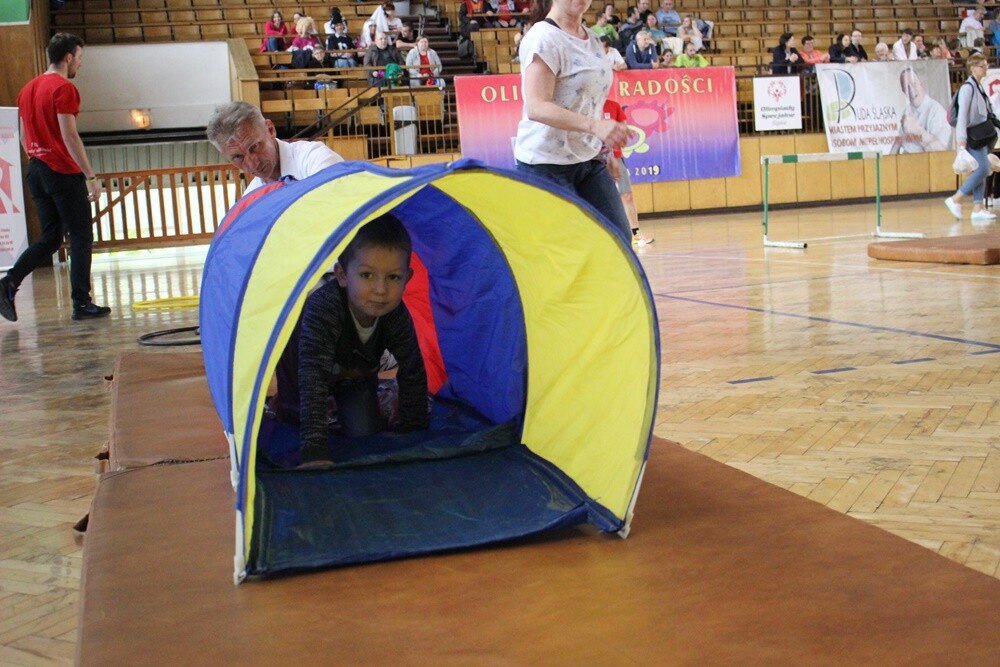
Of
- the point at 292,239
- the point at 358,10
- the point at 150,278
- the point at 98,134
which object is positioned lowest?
the point at 150,278

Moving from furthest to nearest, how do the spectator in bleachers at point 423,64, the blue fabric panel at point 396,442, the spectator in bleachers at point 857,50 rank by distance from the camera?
the spectator in bleachers at point 857,50
the spectator in bleachers at point 423,64
the blue fabric panel at point 396,442

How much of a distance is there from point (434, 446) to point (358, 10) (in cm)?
1500

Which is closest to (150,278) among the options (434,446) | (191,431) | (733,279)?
(733,279)

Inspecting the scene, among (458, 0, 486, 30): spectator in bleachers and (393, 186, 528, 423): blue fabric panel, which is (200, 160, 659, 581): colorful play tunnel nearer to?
(393, 186, 528, 423): blue fabric panel

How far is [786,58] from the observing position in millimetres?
15234

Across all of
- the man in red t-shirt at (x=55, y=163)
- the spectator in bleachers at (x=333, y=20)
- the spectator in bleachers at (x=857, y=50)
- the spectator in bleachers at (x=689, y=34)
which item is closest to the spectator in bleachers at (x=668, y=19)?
the spectator in bleachers at (x=689, y=34)

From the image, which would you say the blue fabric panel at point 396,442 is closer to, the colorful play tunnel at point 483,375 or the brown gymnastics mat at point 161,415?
the colorful play tunnel at point 483,375

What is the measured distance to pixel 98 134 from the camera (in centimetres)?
1583

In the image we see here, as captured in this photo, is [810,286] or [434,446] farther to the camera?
[810,286]

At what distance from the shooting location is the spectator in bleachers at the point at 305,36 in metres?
15.3

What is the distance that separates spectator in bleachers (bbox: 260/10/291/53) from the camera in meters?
15.5

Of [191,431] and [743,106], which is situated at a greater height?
[743,106]

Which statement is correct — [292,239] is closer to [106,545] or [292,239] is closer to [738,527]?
[106,545]

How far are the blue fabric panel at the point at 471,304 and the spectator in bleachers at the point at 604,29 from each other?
10.7m
